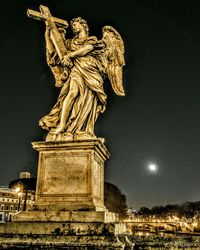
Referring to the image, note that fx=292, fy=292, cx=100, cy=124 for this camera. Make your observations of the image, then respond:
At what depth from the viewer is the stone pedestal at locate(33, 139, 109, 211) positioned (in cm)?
530

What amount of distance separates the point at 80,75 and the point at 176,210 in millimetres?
114864

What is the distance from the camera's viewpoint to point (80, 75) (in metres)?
6.51

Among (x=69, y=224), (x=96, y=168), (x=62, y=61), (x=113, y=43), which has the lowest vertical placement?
(x=69, y=224)

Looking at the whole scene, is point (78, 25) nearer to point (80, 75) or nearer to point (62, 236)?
point (80, 75)

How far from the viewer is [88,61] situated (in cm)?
661

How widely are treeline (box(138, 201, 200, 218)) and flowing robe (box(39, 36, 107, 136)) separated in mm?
100549

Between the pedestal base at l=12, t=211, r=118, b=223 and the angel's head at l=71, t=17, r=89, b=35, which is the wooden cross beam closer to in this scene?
the angel's head at l=71, t=17, r=89, b=35

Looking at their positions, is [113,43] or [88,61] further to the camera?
[113,43]

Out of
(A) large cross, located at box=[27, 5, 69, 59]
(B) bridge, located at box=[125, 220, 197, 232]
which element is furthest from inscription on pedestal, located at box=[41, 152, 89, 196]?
(B) bridge, located at box=[125, 220, 197, 232]

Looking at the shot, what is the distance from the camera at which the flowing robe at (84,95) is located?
6.27 metres

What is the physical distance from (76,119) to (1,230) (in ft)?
8.52

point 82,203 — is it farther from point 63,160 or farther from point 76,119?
point 76,119

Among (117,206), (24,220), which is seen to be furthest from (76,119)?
(117,206)

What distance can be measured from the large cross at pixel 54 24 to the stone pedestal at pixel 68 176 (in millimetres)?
2309
